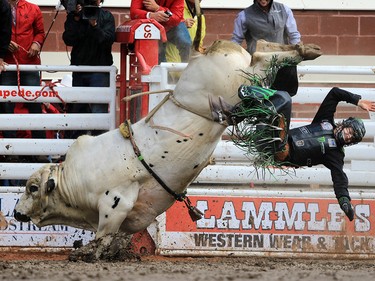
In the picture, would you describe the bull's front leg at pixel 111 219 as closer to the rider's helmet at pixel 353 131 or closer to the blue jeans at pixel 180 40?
the rider's helmet at pixel 353 131

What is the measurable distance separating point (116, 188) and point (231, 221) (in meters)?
1.96

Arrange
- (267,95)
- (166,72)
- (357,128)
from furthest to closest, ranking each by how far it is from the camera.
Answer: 1. (166,72)
2. (357,128)
3. (267,95)

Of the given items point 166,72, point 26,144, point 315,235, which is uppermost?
point 166,72

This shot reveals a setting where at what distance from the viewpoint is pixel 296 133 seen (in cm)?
948

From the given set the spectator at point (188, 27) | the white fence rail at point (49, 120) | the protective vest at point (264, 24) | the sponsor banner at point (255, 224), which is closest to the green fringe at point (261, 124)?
the sponsor banner at point (255, 224)

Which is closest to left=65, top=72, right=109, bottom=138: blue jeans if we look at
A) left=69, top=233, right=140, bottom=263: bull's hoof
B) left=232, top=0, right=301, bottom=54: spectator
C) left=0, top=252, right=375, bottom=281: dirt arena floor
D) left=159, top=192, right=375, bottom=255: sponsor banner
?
left=159, top=192, right=375, bottom=255: sponsor banner

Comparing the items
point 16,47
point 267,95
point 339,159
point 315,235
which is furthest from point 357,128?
point 16,47

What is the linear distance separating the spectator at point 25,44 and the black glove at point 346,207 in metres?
3.17

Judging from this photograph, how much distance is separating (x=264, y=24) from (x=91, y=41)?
176 cm

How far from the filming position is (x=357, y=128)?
31.1ft

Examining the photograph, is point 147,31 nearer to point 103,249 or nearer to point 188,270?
point 103,249

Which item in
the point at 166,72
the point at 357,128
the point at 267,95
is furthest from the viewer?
the point at 166,72

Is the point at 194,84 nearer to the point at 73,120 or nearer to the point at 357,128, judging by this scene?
the point at 357,128

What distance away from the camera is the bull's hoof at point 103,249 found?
923 cm
